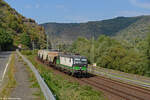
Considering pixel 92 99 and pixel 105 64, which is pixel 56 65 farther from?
pixel 92 99

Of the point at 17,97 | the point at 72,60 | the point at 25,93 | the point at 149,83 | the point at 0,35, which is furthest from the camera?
the point at 0,35

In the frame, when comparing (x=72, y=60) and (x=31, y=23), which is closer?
(x=72, y=60)

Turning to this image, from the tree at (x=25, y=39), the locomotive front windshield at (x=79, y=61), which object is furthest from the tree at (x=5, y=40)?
the locomotive front windshield at (x=79, y=61)

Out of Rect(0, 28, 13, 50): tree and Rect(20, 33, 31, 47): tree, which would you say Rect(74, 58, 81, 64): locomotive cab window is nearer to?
Rect(0, 28, 13, 50): tree

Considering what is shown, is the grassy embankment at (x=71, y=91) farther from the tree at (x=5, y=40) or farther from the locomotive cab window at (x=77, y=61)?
the tree at (x=5, y=40)

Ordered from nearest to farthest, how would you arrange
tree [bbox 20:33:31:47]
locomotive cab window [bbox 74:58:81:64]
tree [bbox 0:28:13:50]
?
locomotive cab window [bbox 74:58:81:64]
tree [bbox 0:28:13:50]
tree [bbox 20:33:31:47]

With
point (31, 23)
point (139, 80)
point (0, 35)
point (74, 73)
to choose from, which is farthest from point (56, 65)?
point (31, 23)

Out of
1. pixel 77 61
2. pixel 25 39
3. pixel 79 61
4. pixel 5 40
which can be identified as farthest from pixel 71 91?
pixel 25 39

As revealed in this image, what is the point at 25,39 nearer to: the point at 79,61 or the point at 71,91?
the point at 79,61

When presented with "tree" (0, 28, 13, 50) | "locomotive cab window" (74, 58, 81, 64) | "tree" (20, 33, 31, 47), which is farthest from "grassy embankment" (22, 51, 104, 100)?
"tree" (20, 33, 31, 47)

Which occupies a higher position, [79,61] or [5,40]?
[5,40]

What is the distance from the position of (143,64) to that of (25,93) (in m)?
32.6

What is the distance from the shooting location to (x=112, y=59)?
5078 cm

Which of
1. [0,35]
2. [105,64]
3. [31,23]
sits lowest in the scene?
[105,64]
